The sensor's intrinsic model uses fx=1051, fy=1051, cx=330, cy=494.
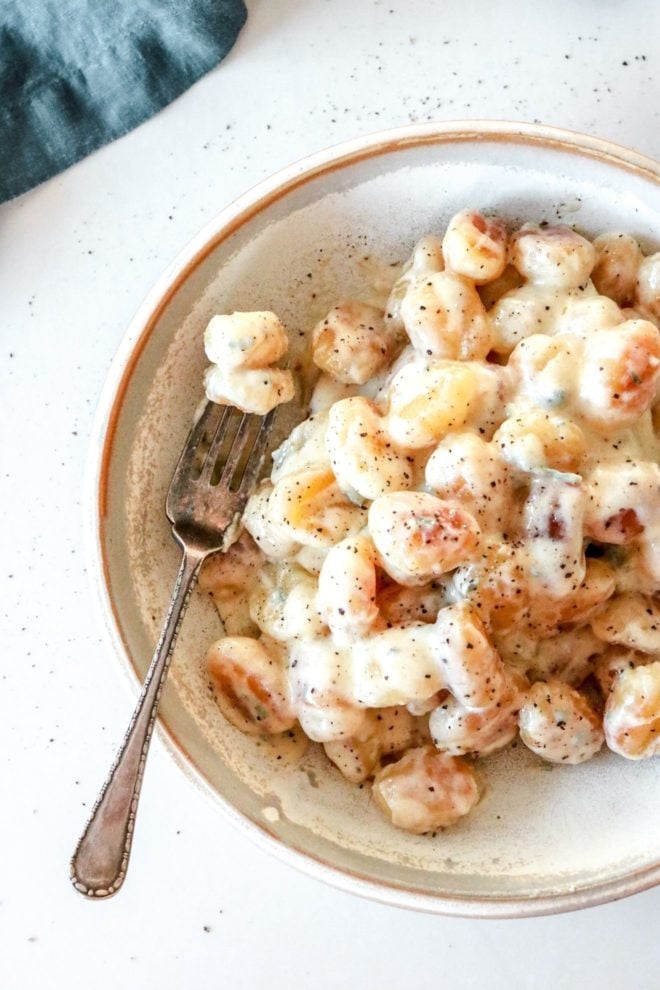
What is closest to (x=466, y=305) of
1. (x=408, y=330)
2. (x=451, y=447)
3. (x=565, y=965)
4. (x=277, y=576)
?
(x=408, y=330)

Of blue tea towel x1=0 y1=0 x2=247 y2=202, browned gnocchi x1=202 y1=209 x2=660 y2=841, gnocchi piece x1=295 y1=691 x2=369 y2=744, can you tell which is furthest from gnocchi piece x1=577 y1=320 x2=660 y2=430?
blue tea towel x1=0 y1=0 x2=247 y2=202

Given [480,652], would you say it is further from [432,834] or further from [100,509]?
[100,509]

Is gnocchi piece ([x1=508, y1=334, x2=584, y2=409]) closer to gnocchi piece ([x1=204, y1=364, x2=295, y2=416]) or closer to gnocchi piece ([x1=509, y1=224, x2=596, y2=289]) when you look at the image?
gnocchi piece ([x1=509, y1=224, x2=596, y2=289])

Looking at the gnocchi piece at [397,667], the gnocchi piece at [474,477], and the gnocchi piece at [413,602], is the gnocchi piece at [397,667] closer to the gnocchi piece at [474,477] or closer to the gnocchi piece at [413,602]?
the gnocchi piece at [413,602]

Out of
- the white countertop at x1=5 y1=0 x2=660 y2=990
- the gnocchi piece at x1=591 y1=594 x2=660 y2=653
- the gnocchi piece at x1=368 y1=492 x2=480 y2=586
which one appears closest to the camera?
the gnocchi piece at x1=368 y1=492 x2=480 y2=586

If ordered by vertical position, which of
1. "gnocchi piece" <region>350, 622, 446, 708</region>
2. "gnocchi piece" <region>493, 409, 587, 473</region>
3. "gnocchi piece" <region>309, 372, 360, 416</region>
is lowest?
"gnocchi piece" <region>350, 622, 446, 708</region>

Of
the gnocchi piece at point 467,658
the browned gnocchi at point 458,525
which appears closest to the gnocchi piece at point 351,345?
the browned gnocchi at point 458,525
